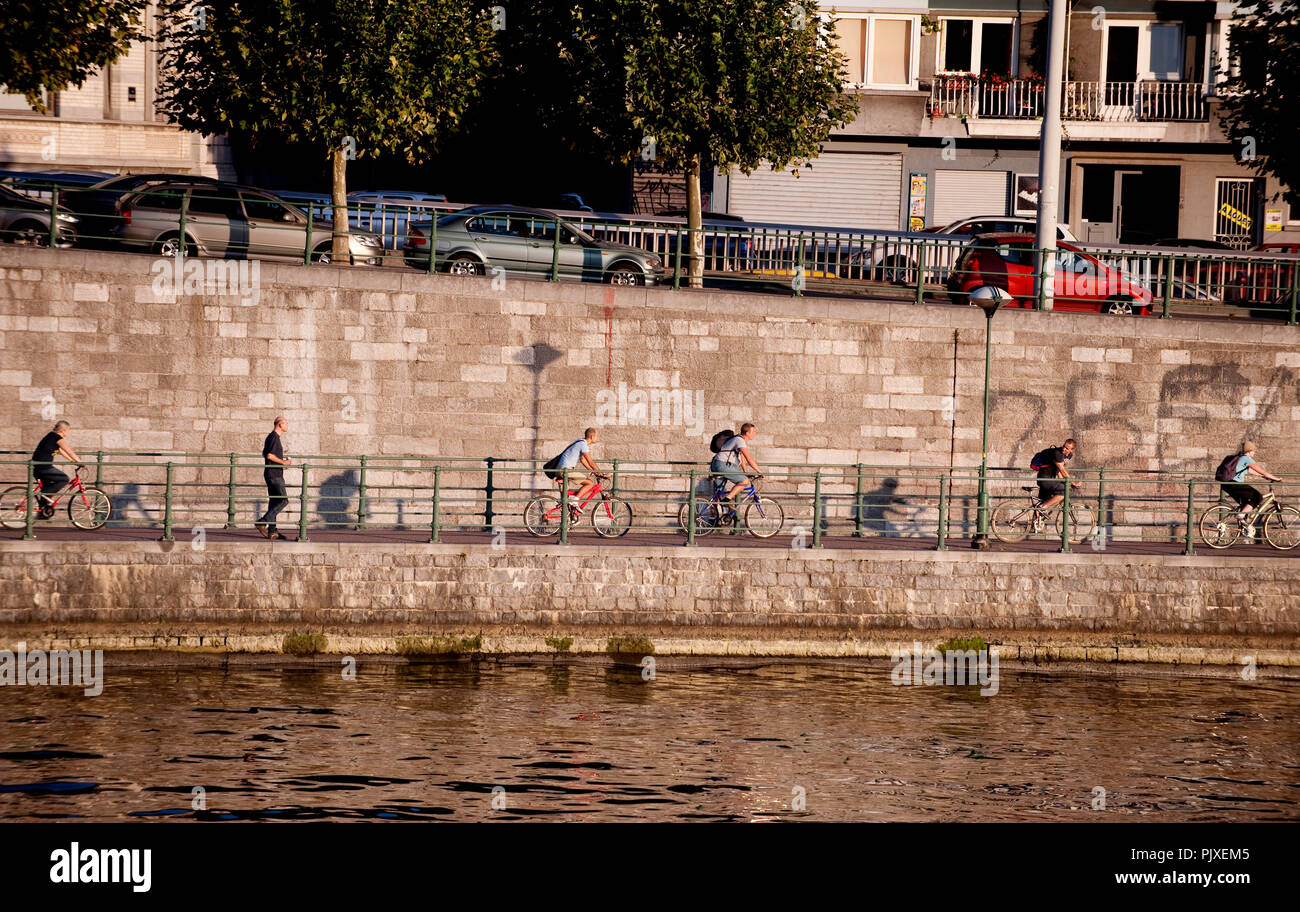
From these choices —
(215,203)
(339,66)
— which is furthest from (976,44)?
(215,203)

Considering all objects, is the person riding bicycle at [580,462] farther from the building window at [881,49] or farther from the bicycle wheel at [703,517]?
the building window at [881,49]

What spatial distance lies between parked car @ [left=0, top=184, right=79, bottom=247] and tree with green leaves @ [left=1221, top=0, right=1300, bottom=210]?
63.0 ft

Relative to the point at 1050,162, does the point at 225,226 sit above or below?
below

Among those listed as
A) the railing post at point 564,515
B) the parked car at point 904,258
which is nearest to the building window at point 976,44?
the parked car at point 904,258

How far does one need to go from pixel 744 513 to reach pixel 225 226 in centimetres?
928

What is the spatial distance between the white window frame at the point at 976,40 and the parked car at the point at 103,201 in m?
19.7

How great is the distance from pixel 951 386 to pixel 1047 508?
3151 mm

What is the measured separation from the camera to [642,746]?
15500 mm

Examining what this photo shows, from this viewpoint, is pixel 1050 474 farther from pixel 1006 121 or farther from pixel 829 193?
pixel 1006 121

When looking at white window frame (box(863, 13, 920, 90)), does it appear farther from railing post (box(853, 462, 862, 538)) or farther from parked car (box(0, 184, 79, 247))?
parked car (box(0, 184, 79, 247))

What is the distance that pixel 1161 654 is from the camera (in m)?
19.5
